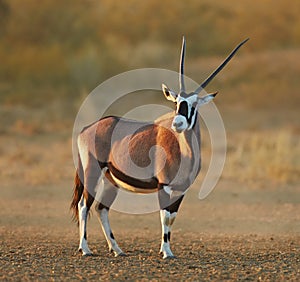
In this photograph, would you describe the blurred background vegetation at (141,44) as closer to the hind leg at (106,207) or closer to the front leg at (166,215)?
the hind leg at (106,207)

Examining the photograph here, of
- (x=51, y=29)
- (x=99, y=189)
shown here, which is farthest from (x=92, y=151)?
(x=51, y=29)

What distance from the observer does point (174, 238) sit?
37.9 feet

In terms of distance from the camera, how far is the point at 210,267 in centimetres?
875

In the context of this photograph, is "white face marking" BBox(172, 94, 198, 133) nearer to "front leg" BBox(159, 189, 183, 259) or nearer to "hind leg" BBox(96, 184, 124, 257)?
"front leg" BBox(159, 189, 183, 259)

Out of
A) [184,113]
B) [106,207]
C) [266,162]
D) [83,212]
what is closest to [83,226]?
[83,212]

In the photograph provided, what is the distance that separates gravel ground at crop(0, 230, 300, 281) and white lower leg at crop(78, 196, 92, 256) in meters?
0.12

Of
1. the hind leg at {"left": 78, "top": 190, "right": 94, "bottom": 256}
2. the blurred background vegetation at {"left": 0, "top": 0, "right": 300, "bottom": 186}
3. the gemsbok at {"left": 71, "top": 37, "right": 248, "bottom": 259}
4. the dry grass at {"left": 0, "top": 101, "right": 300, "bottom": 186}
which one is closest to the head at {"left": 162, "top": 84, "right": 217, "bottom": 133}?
the gemsbok at {"left": 71, "top": 37, "right": 248, "bottom": 259}

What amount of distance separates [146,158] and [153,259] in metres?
1.19

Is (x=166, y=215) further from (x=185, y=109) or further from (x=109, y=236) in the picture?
(x=185, y=109)

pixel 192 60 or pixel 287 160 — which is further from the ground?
pixel 192 60

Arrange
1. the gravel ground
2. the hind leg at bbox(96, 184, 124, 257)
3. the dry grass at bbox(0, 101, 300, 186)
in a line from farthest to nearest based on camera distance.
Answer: the dry grass at bbox(0, 101, 300, 186)
the hind leg at bbox(96, 184, 124, 257)
the gravel ground

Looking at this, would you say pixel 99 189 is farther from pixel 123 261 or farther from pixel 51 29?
pixel 51 29

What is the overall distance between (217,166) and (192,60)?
24.5m

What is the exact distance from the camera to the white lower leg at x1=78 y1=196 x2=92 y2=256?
9.73 metres
